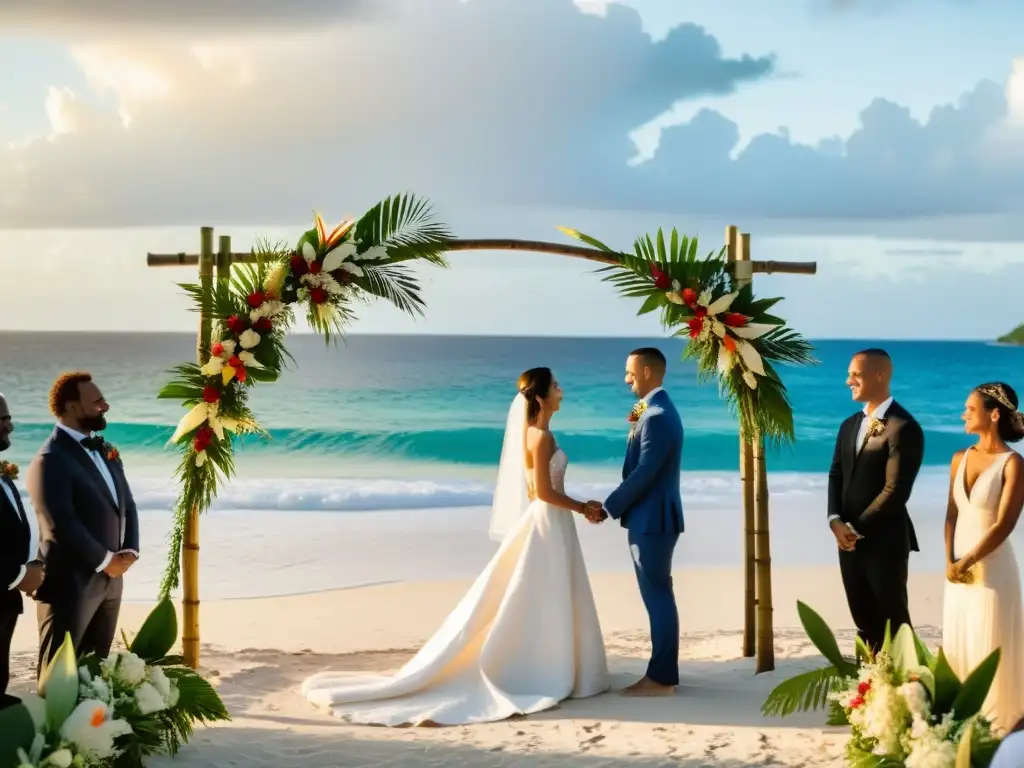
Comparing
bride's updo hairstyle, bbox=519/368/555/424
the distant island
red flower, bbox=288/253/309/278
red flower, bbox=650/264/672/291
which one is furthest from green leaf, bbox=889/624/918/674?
the distant island

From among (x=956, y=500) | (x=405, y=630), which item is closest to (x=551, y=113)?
(x=405, y=630)

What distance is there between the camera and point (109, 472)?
5.99 metres

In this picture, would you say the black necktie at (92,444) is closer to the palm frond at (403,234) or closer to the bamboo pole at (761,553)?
the palm frond at (403,234)

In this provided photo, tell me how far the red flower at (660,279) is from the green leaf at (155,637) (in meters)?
3.32

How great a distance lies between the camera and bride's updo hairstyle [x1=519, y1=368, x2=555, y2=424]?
6.99 meters

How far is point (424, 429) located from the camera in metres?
30.2

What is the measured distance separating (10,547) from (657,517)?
331 centimetres

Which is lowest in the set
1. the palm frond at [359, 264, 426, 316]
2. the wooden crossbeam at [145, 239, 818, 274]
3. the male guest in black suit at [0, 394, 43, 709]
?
the male guest in black suit at [0, 394, 43, 709]

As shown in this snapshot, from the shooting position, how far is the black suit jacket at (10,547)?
211 inches

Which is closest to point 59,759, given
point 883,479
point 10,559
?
point 10,559

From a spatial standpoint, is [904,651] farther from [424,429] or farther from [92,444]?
[424,429]

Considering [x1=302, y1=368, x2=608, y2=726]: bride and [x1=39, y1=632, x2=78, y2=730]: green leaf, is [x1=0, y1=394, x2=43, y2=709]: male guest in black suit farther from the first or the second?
[x1=302, y1=368, x2=608, y2=726]: bride

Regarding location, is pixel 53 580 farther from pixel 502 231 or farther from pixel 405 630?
pixel 502 231

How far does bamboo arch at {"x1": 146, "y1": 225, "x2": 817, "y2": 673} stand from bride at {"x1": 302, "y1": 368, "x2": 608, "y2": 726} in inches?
33.8
